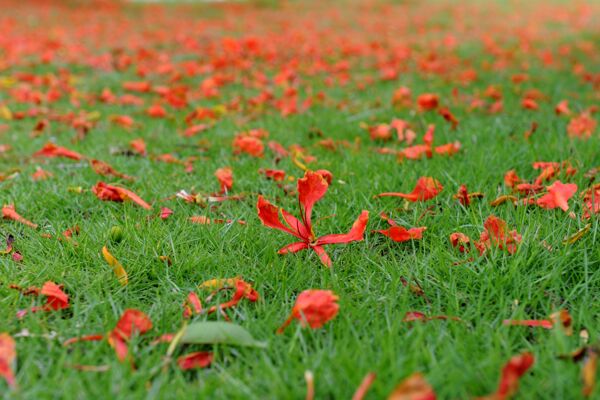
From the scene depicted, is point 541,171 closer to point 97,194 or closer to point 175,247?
point 175,247

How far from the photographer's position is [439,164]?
2.58m

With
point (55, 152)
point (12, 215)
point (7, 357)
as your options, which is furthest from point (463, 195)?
point (55, 152)

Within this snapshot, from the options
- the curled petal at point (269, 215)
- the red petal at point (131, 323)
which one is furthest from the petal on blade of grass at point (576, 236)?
the red petal at point (131, 323)

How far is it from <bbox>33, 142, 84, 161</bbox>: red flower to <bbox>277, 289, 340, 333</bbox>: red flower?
73.6 inches

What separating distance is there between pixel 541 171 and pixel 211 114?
7.32ft

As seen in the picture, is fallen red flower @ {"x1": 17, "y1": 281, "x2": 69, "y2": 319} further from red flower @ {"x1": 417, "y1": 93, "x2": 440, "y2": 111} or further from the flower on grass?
red flower @ {"x1": 417, "y1": 93, "x2": 440, "y2": 111}

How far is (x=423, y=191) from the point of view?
6.97 ft

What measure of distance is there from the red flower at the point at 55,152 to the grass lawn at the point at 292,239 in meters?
0.05

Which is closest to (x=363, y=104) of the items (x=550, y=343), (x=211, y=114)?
(x=211, y=114)

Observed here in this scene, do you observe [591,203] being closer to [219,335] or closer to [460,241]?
[460,241]

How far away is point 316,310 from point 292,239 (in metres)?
0.51

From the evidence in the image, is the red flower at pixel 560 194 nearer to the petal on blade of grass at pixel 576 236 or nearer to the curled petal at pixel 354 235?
the petal on blade of grass at pixel 576 236

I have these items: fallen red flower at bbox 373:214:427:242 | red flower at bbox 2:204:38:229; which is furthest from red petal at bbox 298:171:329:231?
red flower at bbox 2:204:38:229

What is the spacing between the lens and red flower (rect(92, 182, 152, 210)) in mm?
2193
